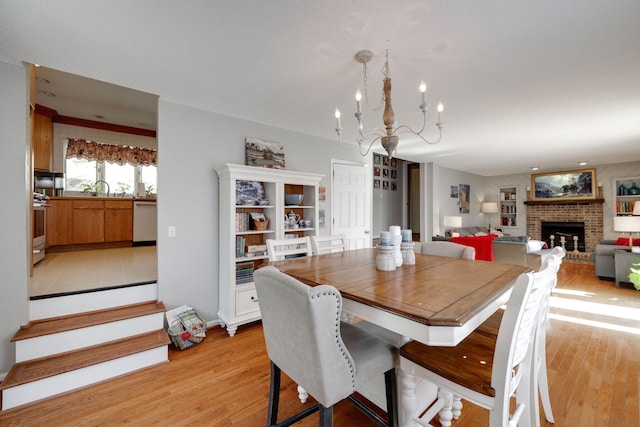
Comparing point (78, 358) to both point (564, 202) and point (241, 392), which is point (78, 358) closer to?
point (241, 392)

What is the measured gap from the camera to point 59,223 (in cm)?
430

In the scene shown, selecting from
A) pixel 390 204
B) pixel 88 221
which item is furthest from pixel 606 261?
pixel 88 221

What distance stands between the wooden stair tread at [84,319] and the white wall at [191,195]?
209 millimetres

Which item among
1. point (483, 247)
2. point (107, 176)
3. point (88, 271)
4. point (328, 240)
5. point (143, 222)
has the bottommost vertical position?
point (88, 271)

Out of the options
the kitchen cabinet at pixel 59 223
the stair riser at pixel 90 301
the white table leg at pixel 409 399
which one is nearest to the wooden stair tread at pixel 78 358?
the stair riser at pixel 90 301

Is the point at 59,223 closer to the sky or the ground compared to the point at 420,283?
closer to the sky

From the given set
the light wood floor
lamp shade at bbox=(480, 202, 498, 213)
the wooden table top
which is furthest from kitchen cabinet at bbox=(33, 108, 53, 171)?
lamp shade at bbox=(480, 202, 498, 213)

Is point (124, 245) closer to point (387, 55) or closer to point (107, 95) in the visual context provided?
point (107, 95)

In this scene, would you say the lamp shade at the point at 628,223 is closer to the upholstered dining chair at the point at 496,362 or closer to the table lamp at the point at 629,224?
the table lamp at the point at 629,224

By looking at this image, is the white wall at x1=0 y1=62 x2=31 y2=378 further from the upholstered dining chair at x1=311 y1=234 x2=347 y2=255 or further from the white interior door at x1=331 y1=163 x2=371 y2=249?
the white interior door at x1=331 y1=163 x2=371 y2=249

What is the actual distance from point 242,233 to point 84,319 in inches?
57.5

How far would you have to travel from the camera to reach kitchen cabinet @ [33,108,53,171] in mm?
4074

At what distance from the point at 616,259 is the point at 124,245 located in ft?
28.0

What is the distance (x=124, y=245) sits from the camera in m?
5.12
